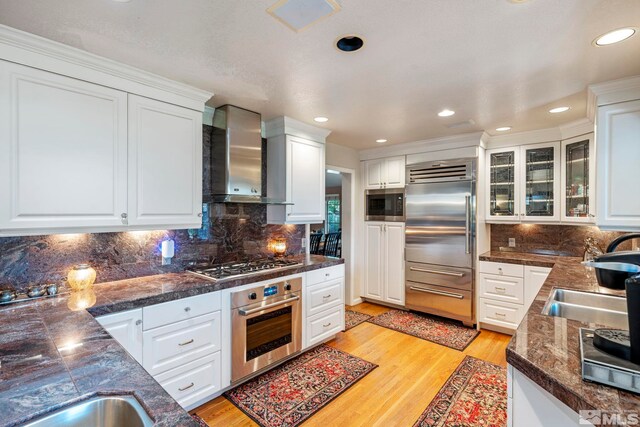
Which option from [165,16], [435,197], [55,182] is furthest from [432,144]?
[55,182]

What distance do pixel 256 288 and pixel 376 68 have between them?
188cm

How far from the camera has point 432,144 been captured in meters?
4.03

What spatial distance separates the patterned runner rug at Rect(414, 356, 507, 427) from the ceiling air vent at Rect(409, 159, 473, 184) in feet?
7.10

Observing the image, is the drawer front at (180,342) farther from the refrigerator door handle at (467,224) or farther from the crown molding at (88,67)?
the refrigerator door handle at (467,224)

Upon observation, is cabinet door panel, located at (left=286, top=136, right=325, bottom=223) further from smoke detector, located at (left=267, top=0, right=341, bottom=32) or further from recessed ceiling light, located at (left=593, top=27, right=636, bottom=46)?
recessed ceiling light, located at (left=593, top=27, right=636, bottom=46)

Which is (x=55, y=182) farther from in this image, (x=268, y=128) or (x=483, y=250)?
(x=483, y=250)

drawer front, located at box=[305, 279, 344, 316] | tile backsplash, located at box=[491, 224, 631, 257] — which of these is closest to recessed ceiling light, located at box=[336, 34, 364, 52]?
drawer front, located at box=[305, 279, 344, 316]

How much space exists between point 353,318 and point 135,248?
280 centimetres

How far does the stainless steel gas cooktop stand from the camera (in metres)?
2.50

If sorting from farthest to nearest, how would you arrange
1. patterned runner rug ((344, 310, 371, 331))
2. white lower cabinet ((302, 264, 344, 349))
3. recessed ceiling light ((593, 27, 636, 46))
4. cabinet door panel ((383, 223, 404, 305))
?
cabinet door panel ((383, 223, 404, 305))
patterned runner rug ((344, 310, 371, 331))
white lower cabinet ((302, 264, 344, 349))
recessed ceiling light ((593, 27, 636, 46))

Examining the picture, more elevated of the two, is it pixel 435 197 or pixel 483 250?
pixel 435 197

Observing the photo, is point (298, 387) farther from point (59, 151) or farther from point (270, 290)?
point (59, 151)

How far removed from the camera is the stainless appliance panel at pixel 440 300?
378cm

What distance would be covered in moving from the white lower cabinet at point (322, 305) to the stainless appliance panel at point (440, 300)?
1.27 metres
